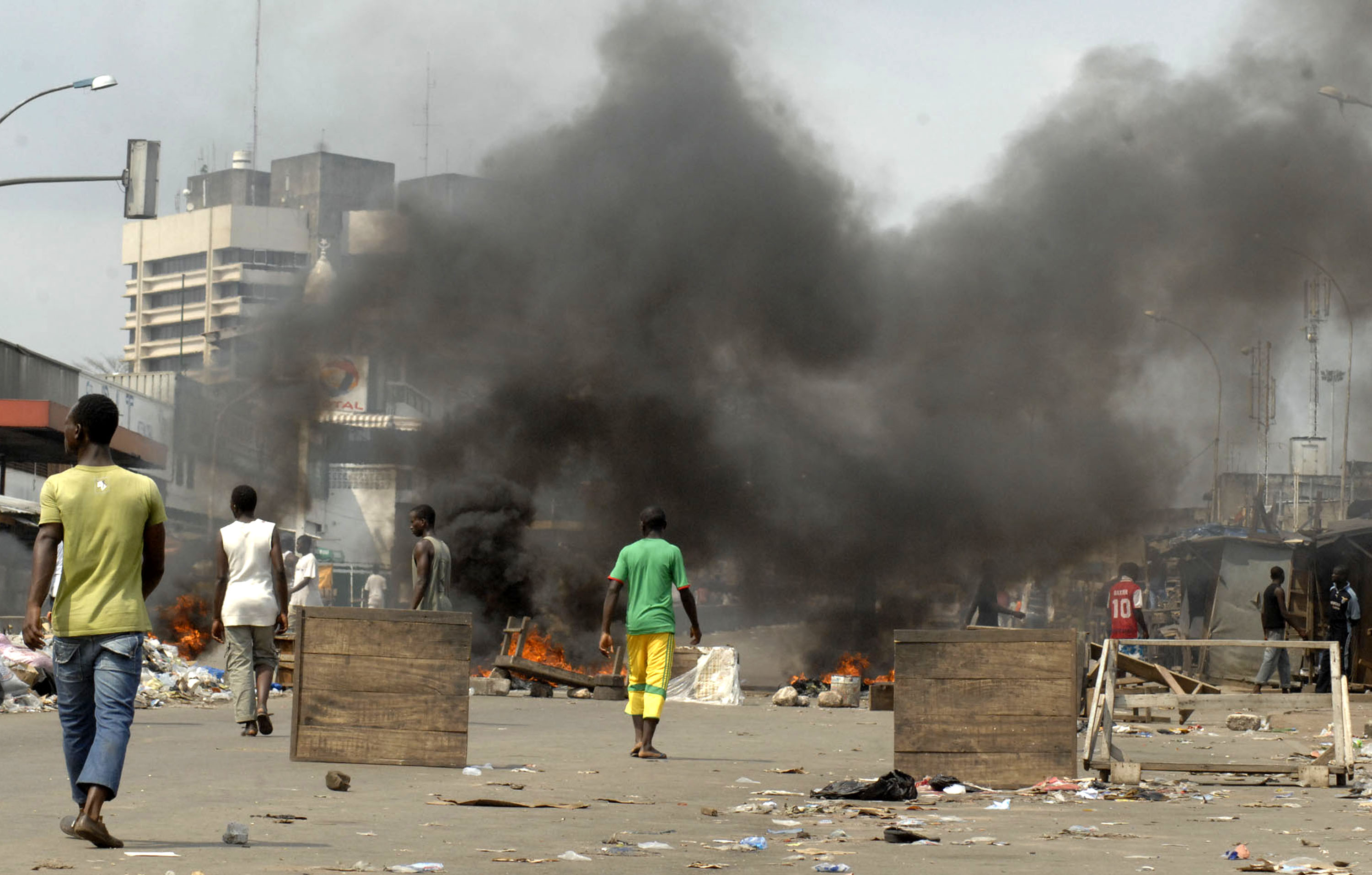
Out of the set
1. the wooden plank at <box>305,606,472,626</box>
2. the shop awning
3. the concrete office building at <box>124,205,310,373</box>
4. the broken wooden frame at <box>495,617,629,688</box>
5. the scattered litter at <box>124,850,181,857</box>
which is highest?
the concrete office building at <box>124,205,310,373</box>

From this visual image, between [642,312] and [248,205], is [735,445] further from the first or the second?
[248,205]

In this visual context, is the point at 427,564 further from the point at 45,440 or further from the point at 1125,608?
the point at 45,440

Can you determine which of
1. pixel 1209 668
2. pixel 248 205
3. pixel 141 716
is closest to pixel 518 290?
pixel 1209 668

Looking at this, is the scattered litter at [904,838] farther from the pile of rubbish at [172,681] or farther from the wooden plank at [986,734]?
the pile of rubbish at [172,681]

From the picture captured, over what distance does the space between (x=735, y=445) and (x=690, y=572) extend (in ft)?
8.75

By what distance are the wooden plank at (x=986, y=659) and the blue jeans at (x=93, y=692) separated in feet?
12.9

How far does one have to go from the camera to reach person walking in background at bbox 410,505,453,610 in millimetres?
10812

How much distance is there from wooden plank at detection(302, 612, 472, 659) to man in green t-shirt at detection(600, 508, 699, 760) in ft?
4.70

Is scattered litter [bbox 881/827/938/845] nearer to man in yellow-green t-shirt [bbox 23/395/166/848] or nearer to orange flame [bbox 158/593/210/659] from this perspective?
man in yellow-green t-shirt [bbox 23/395/166/848]

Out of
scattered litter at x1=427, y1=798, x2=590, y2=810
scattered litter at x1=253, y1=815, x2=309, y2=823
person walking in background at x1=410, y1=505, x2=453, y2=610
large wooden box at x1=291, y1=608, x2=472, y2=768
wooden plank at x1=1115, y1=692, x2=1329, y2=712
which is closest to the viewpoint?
scattered litter at x1=253, y1=815, x2=309, y2=823

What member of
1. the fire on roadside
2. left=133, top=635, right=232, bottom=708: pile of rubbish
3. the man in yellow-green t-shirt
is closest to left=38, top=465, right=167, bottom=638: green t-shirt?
the man in yellow-green t-shirt

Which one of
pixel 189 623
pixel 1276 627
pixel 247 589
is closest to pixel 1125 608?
pixel 1276 627

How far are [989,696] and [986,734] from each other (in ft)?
0.63

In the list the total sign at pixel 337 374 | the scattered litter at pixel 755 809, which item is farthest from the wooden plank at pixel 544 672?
the total sign at pixel 337 374
